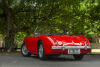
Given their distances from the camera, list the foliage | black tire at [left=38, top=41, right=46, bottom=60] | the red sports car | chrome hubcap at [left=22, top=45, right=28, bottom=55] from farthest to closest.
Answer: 1. the foliage
2. chrome hubcap at [left=22, top=45, right=28, bottom=55]
3. black tire at [left=38, top=41, right=46, bottom=60]
4. the red sports car

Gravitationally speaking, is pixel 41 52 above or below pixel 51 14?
below

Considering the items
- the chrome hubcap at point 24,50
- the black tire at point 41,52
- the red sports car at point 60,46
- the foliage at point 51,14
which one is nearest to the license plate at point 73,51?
the red sports car at point 60,46

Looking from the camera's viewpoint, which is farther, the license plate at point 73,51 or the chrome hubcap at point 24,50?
the chrome hubcap at point 24,50

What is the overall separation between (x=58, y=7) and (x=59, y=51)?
7.57 metres

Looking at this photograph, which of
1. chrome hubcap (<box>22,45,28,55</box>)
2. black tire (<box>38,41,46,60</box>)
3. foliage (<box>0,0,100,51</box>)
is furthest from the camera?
foliage (<box>0,0,100,51</box>)

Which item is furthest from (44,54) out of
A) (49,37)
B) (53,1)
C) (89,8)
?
(89,8)

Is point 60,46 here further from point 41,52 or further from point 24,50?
point 24,50

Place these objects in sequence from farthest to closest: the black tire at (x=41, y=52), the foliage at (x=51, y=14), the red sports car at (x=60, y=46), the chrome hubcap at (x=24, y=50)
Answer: the foliage at (x=51, y=14) → the chrome hubcap at (x=24, y=50) → the black tire at (x=41, y=52) → the red sports car at (x=60, y=46)

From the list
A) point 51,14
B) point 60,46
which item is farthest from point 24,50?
point 51,14

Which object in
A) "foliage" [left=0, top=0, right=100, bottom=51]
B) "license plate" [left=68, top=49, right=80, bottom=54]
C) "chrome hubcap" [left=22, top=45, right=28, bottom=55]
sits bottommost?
"chrome hubcap" [left=22, top=45, right=28, bottom=55]

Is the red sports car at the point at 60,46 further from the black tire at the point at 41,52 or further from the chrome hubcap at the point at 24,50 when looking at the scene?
the chrome hubcap at the point at 24,50

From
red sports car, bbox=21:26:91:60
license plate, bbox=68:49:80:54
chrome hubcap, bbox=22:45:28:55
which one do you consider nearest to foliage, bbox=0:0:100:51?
chrome hubcap, bbox=22:45:28:55

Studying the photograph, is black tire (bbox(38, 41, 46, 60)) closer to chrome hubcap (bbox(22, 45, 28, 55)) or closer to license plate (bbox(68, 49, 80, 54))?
license plate (bbox(68, 49, 80, 54))

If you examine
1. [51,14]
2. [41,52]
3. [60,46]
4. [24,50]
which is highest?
[51,14]
